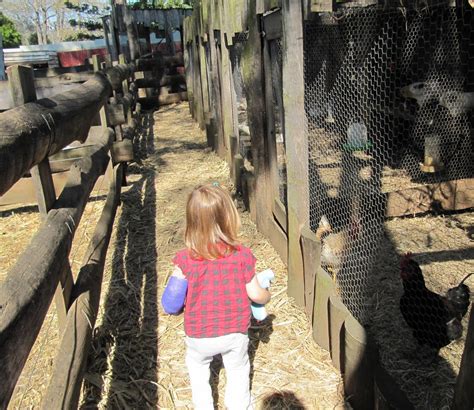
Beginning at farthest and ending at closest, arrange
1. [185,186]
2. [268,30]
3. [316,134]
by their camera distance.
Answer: [185,186], [316,134], [268,30]

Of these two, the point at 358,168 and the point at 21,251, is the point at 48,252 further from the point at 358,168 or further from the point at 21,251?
the point at 358,168

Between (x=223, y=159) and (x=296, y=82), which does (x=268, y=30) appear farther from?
(x=223, y=159)

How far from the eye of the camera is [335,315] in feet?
8.46

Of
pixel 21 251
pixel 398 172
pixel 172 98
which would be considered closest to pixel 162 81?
pixel 172 98

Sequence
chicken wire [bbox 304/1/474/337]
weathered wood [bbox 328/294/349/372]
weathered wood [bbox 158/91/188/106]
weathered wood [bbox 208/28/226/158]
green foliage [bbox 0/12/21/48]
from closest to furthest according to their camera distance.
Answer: weathered wood [bbox 328/294/349/372], chicken wire [bbox 304/1/474/337], weathered wood [bbox 208/28/226/158], weathered wood [bbox 158/91/188/106], green foliage [bbox 0/12/21/48]

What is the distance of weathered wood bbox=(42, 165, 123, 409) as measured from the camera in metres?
1.88

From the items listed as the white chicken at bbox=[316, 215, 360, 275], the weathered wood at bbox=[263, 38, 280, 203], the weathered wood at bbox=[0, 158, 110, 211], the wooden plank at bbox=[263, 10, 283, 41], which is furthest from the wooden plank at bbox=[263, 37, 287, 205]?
the weathered wood at bbox=[0, 158, 110, 211]

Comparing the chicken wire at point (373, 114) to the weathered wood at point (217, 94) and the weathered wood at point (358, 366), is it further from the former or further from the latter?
the weathered wood at point (217, 94)

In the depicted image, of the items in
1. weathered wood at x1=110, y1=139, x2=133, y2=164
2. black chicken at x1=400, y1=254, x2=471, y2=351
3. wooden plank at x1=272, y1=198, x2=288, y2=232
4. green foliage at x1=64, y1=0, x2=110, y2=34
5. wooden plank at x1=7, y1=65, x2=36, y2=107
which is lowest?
black chicken at x1=400, y1=254, x2=471, y2=351

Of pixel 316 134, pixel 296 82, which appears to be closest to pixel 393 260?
pixel 316 134

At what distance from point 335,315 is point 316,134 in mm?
2581

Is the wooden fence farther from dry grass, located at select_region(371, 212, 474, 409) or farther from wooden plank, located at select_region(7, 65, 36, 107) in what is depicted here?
dry grass, located at select_region(371, 212, 474, 409)

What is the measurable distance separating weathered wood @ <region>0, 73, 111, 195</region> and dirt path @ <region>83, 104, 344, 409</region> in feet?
4.13

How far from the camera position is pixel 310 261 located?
2941 mm
